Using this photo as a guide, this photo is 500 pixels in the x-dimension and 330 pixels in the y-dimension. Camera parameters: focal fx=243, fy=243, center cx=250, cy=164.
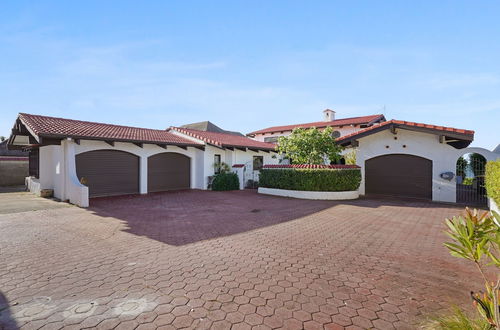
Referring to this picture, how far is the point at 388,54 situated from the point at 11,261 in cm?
1336

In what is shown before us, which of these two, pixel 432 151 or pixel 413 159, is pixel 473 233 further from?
pixel 413 159

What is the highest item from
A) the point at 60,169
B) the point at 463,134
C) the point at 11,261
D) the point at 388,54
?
the point at 388,54

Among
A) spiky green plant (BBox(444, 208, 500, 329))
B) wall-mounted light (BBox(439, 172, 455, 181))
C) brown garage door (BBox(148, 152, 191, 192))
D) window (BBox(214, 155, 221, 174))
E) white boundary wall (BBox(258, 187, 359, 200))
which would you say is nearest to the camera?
spiky green plant (BBox(444, 208, 500, 329))

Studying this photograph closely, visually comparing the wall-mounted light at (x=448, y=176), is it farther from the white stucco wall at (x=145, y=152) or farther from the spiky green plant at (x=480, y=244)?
the white stucco wall at (x=145, y=152)

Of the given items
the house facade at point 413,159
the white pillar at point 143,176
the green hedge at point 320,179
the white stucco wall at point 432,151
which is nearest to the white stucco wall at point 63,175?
the white pillar at point 143,176

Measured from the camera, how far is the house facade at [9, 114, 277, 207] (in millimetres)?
11195

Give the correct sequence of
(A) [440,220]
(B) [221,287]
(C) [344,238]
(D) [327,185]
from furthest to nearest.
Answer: (D) [327,185]
(A) [440,220]
(C) [344,238]
(B) [221,287]

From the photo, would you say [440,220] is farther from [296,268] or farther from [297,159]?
[297,159]

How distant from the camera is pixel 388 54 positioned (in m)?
10.1

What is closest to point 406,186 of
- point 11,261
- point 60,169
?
point 11,261

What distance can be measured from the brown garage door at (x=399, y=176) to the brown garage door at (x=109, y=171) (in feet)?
44.7

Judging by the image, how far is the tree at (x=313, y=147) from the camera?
14001 millimetres

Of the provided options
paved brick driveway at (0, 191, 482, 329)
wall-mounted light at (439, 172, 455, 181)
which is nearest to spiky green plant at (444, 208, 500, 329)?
paved brick driveway at (0, 191, 482, 329)

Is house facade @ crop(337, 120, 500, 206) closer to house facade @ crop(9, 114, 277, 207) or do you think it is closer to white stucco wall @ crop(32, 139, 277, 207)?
house facade @ crop(9, 114, 277, 207)
